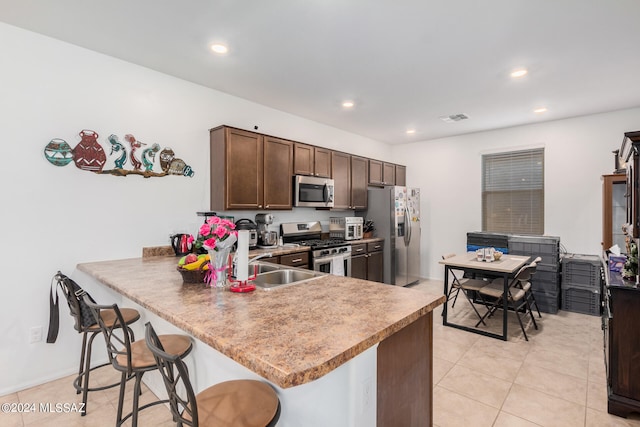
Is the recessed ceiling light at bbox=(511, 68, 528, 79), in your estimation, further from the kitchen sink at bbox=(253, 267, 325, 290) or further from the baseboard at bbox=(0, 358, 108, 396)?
the baseboard at bbox=(0, 358, 108, 396)

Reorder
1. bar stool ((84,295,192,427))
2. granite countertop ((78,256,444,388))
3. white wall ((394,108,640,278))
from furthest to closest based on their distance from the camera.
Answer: white wall ((394,108,640,278))
bar stool ((84,295,192,427))
granite countertop ((78,256,444,388))

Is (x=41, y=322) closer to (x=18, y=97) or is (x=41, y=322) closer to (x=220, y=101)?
(x=18, y=97)

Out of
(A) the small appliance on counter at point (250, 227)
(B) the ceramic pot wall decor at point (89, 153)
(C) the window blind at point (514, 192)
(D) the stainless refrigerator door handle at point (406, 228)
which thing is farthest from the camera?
(D) the stainless refrigerator door handle at point (406, 228)

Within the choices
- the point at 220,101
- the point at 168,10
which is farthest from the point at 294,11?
the point at 220,101

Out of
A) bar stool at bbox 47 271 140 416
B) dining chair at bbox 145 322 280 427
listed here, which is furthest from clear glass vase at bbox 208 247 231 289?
dining chair at bbox 145 322 280 427

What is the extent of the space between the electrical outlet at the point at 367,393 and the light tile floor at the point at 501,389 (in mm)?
1132

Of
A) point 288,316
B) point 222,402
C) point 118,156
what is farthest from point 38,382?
point 288,316

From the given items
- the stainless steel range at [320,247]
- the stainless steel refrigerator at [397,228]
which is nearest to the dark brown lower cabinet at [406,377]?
the stainless steel range at [320,247]

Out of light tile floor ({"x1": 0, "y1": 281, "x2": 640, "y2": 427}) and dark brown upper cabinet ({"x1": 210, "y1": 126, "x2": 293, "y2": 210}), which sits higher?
dark brown upper cabinet ({"x1": 210, "y1": 126, "x2": 293, "y2": 210})

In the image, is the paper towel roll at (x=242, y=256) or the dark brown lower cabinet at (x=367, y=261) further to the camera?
the dark brown lower cabinet at (x=367, y=261)

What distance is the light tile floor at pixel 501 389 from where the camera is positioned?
2.12 meters

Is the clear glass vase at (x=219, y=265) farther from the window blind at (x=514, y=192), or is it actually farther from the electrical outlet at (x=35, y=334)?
the window blind at (x=514, y=192)

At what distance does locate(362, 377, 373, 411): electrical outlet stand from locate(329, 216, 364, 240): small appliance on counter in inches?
139

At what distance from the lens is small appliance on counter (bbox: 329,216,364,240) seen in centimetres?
486
